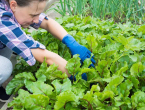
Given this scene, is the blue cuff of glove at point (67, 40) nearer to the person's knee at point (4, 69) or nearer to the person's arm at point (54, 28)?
the person's arm at point (54, 28)

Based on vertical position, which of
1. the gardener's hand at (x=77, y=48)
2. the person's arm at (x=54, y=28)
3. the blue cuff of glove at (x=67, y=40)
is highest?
the person's arm at (x=54, y=28)

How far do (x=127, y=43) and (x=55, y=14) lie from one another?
2.11 meters

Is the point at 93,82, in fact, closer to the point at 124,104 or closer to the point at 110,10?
the point at 124,104

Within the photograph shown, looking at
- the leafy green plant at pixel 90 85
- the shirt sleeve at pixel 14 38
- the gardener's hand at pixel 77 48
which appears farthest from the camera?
the gardener's hand at pixel 77 48

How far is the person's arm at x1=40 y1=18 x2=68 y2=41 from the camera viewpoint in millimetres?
1635

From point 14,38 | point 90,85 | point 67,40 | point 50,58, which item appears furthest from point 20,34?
point 90,85

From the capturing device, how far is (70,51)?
5.27 ft

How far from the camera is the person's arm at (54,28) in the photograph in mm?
1635

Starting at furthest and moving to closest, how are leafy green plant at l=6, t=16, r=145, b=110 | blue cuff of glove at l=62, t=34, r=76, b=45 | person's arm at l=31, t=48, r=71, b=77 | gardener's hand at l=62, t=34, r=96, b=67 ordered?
blue cuff of glove at l=62, t=34, r=76, b=45 → gardener's hand at l=62, t=34, r=96, b=67 → person's arm at l=31, t=48, r=71, b=77 → leafy green plant at l=6, t=16, r=145, b=110

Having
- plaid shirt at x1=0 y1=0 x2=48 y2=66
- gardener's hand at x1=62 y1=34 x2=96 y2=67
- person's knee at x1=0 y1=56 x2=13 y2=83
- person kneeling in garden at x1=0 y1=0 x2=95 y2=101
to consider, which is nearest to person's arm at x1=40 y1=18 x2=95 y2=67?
gardener's hand at x1=62 y1=34 x2=96 y2=67

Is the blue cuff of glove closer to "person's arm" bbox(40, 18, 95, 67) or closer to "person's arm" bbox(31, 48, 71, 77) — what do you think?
"person's arm" bbox(40, 18, 95, 67)

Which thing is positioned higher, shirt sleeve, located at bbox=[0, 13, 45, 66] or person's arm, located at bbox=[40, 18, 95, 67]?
shirt sleeve, located at bbox=[0, 13, 45, 66]

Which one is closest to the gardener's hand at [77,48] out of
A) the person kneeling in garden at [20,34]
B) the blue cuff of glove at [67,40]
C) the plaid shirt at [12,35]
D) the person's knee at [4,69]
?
the blue cuff of glove at [67,40]

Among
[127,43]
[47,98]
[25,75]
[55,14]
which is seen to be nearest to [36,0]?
[25,75]
